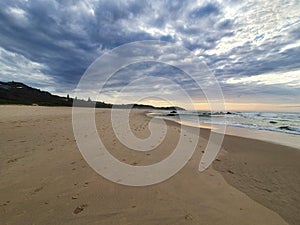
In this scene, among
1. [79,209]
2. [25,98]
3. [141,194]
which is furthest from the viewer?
[25,98]

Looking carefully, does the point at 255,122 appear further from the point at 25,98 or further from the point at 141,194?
the point at 25,98

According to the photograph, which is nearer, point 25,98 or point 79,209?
point 79,209

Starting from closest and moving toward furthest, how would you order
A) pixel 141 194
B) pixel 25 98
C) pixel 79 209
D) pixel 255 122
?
pixel 79 209 < pixel 141 194 < pixel 255 122 < pixel 25 98

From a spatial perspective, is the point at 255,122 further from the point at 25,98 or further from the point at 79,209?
the point at 25,98

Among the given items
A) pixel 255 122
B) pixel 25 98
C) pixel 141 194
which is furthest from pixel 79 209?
pixel 25 98

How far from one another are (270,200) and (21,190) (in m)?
4.06

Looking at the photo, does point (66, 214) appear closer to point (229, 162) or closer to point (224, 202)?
point (224, 202)

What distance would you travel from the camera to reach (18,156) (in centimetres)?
431

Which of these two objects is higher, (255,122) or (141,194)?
(255,122)

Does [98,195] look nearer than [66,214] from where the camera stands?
No

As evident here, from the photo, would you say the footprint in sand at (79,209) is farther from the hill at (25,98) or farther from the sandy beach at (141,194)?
the hill at (25,98)

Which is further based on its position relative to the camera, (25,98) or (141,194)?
(25,98)

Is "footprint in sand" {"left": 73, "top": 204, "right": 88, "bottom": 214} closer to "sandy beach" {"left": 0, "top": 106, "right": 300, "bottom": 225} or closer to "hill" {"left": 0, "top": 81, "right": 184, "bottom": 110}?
"sandy beach" {"left": 0, "top": 106, "right": 300, "bottom": 225}

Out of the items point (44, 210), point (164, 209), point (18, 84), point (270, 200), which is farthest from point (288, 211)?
point (18, 84)
